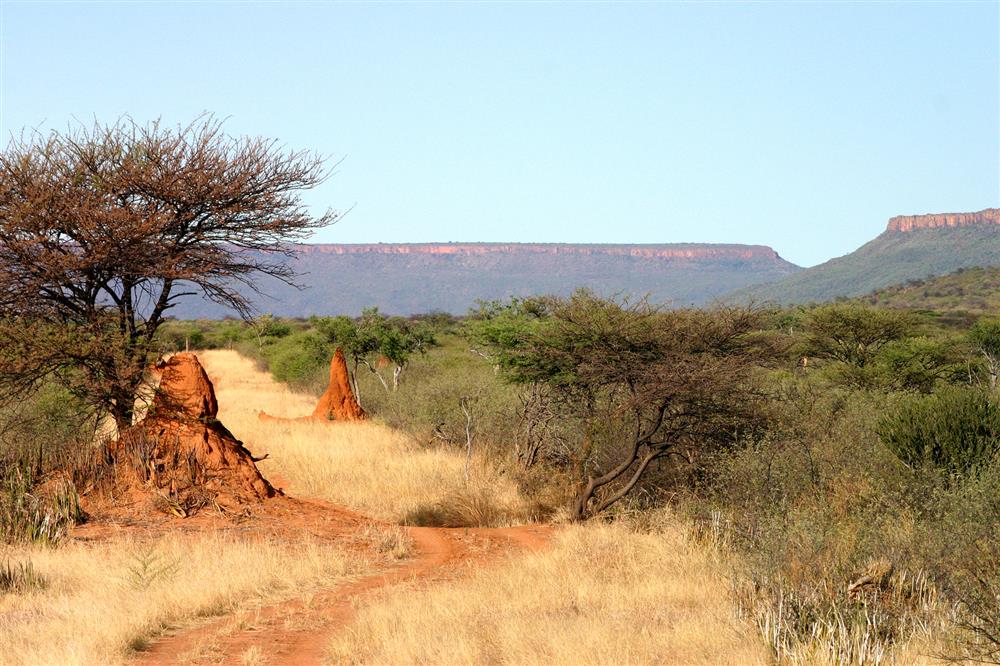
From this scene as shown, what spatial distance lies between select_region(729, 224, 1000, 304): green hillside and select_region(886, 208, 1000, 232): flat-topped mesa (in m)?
1.31

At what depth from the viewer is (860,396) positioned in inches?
574

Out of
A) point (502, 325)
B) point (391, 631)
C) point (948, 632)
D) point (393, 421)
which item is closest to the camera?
point (948, 632)

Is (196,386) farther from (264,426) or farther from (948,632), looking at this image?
(948,632)

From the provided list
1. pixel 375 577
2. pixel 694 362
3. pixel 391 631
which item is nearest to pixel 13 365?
pixel 375 577

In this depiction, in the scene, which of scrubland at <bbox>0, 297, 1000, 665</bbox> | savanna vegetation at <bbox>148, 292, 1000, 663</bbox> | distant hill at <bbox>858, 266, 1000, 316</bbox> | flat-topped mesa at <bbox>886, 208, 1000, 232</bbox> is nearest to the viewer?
scrubland at <bbox>0, 297, 1000, 665</bbox>

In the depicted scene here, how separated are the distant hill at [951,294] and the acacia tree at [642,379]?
2230 inches

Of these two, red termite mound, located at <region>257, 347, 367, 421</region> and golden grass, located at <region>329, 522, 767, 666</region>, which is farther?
red termite mound, located at <region>257, 347, 367, 421</region>

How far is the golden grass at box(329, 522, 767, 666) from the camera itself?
6.80m

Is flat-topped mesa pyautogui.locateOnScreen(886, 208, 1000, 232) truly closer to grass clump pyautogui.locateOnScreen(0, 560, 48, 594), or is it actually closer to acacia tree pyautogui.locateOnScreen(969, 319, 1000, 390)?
acacia tree pyautogui.locateOnScreen(969, 319, 1000, 390)

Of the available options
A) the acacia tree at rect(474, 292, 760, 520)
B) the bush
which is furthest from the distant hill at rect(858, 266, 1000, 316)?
the bush

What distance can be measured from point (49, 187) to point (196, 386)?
3.21m

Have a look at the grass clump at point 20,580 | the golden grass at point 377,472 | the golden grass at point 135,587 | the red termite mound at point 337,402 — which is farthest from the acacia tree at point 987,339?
the grass clump at point 20,580

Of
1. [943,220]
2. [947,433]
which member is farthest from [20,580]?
[943,220]

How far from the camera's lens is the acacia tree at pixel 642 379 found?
12.6m
